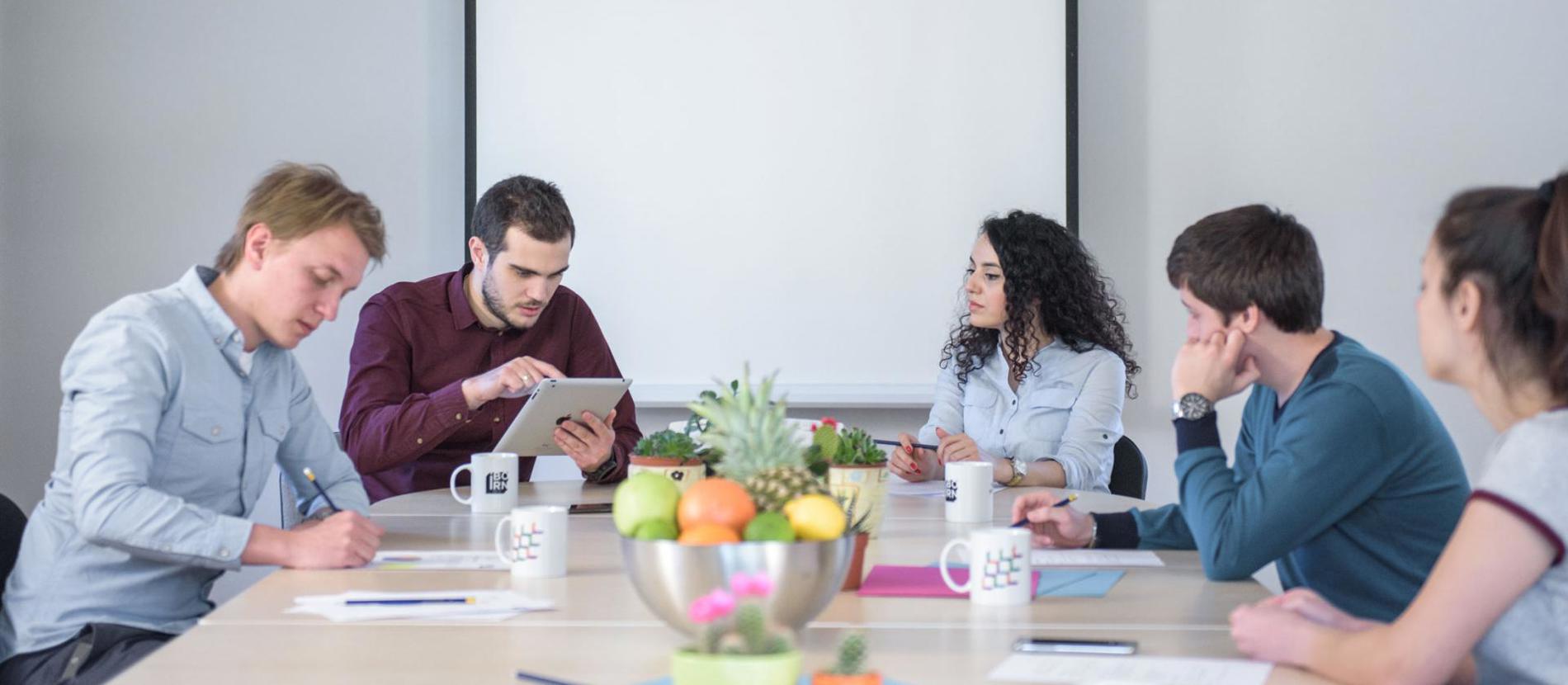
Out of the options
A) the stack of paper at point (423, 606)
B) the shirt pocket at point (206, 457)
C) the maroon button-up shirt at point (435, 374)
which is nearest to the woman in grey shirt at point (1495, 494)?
the stack of paper at point (423, 606)

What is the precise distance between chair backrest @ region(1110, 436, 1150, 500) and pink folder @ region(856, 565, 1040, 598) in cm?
136

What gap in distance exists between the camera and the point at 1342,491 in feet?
5.75

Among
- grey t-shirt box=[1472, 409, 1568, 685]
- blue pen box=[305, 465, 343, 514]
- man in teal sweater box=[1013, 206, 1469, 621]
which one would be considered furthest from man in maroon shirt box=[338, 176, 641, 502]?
grey t-shirt box=[1472, 409, 1568, 685]

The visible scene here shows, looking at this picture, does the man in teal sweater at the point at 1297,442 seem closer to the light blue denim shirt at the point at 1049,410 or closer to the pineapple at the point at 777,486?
the pineapple at the point at 777,486

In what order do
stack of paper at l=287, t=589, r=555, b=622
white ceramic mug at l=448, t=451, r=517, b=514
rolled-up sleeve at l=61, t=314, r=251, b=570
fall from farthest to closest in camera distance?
white ceramic mug at l=448, t=451, r=517, b=514
rolled-up sleeve at l=61, t=314, r=251, b=570
stack of paper at l=287, t=589, r=555, b=622

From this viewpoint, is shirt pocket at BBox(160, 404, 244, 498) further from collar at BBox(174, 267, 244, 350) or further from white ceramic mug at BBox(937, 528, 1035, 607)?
white ceramic mug at BBox(937, 528, 1035, 607)

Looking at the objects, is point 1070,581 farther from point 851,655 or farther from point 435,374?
point 435,374

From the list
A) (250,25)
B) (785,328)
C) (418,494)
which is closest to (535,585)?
(418,494)

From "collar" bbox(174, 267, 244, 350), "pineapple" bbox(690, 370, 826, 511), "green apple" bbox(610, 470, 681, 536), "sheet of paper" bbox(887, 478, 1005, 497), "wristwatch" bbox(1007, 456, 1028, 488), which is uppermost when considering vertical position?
A: "collar" bbox(174, 267, 244, 350)

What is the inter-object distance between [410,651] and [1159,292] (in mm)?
3173

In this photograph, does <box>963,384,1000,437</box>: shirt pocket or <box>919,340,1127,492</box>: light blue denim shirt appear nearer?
<box>919,340,1127,492</box>: light blue denim shirt

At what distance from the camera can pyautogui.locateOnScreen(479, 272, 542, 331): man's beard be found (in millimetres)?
3178

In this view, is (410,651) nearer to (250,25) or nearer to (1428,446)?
(1428,446)

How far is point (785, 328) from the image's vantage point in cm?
411
